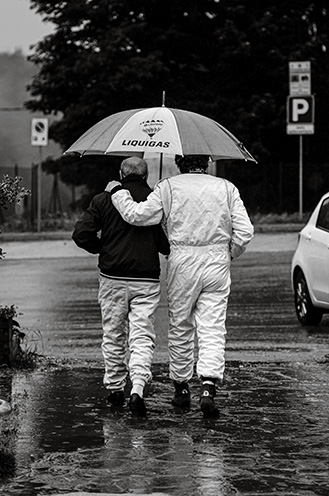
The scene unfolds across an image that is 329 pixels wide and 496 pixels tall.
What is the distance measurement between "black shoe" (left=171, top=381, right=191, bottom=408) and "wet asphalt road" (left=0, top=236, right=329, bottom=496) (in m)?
0.07

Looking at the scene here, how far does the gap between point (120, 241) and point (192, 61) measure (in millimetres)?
33261

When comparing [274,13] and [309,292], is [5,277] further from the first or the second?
[274,13]

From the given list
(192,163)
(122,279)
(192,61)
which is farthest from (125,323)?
(192,61)

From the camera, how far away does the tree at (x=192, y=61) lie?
39938 mm

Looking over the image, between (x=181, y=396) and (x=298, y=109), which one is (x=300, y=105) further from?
(x=181, y=396)

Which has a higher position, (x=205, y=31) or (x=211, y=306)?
(x=205, y=31)

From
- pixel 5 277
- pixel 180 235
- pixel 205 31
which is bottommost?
pixel 5 277

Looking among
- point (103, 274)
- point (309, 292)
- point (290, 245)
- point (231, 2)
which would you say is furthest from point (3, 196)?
point (231, 2)

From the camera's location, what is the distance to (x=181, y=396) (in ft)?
28.7

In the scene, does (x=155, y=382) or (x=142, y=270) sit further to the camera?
(x=155, y=382)

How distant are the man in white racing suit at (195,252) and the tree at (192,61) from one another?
30.7 m

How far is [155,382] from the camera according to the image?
32.7ft

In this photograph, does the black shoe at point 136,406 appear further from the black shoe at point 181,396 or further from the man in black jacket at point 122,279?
the black shoe at point 181,396

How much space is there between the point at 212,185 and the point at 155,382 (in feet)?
6.17
